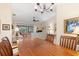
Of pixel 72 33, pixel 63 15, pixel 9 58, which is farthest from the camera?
pixel 63 15

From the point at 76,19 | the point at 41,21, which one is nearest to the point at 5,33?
the point at 76,19

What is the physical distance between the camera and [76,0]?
1313 millimetres

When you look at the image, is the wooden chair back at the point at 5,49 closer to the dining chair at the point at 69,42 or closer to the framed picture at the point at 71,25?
the dining chair at the point at 69,42

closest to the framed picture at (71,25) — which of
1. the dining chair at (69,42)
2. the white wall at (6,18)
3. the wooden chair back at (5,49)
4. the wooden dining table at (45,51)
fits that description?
the dining chair at (69,42)

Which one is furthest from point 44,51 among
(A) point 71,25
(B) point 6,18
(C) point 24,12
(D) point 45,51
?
(C) point 24,12

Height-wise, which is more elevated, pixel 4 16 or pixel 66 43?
pixel 4 16

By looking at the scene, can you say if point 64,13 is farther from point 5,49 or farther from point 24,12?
point 24,12

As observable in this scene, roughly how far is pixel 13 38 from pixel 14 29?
26 cm

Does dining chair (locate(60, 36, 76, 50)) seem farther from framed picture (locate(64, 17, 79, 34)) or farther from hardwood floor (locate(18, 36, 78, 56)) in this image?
framed picture (locate(64, 17, 79, 34))

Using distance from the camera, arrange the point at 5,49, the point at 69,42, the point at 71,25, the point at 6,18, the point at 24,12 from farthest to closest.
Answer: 1. the point at 24,12
2. the point at 6,18
3. the point at 71,25
4. the point at 69,42
5. the point at 5,49

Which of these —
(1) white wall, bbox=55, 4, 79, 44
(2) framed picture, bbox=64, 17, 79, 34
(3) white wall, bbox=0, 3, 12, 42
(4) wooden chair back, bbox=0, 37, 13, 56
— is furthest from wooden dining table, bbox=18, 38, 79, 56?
(3) white wall, bbox=0, 3, 12, 42

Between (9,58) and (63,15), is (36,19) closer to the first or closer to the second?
(63,15)

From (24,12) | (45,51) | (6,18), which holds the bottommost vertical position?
(45,51)

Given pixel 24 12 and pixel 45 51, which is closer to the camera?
pixel 45 51
